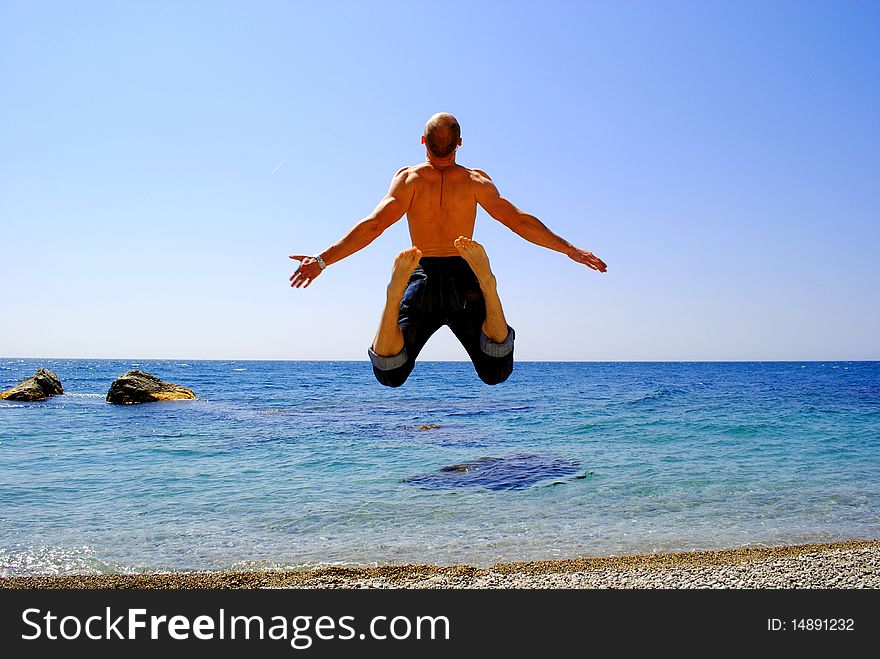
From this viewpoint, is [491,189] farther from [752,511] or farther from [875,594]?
[752,511]

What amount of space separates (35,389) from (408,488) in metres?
36.0

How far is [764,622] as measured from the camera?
30.2 ft

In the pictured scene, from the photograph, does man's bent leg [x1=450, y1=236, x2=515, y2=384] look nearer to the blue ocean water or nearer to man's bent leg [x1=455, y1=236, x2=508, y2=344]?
man's bent leg [x1=455, y1=236, x2=508, y2=344]

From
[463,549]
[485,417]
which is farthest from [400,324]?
[485,417]

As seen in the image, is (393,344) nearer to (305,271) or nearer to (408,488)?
(305,271)

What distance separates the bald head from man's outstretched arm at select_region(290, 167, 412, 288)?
0.31 m

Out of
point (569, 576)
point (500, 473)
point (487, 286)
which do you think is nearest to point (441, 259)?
point (487, 286)

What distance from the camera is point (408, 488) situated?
18.0 metres

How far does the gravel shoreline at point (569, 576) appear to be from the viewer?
10672 millimetres

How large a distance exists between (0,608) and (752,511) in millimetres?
15193

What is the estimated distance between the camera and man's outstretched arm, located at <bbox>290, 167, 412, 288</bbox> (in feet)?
15.2

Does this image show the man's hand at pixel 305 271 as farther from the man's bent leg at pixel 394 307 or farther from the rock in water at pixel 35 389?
the rock in water at pixel 35 389

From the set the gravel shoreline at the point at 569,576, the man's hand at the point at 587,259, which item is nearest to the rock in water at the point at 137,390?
the gravel shoreline at the point at 569,576

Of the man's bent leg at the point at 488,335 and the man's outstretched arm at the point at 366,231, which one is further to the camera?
the man's bent leg at the point at 488,335
